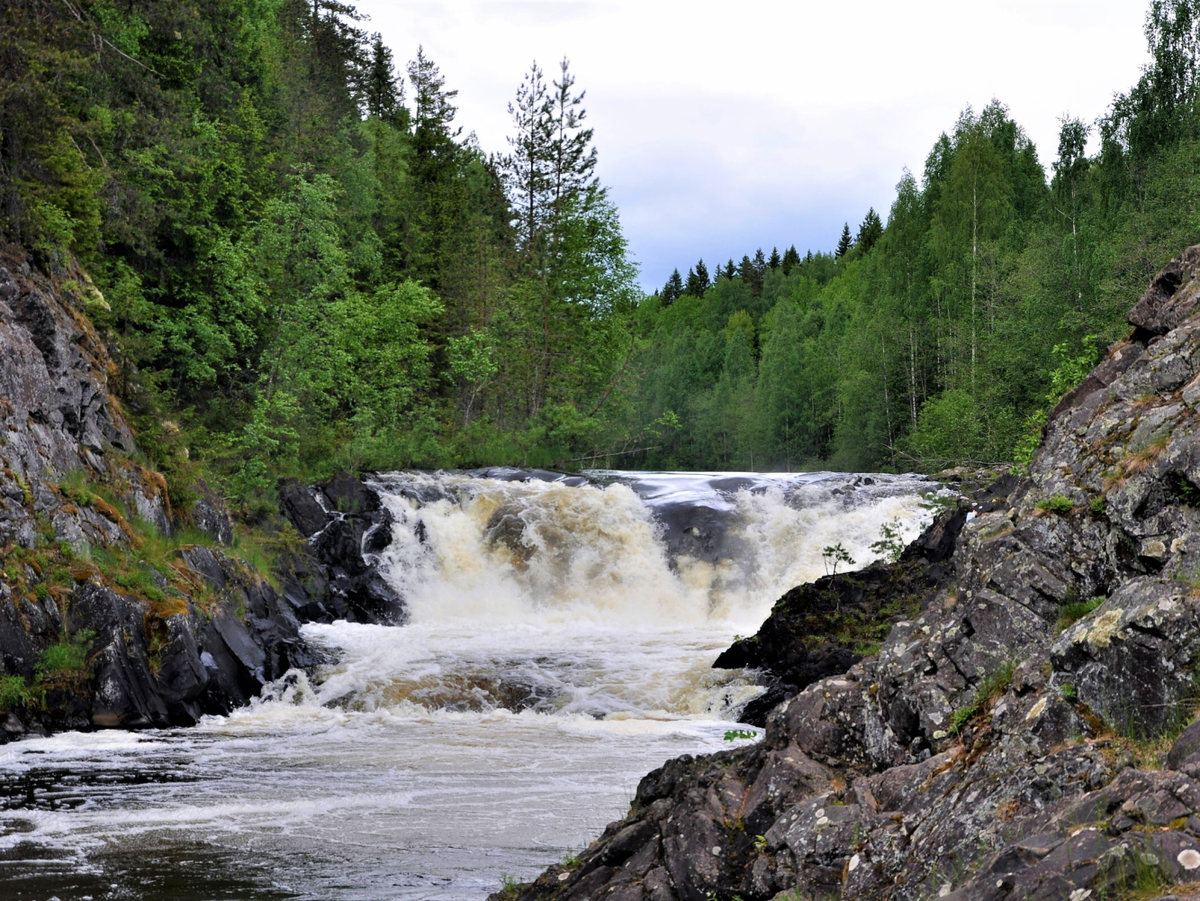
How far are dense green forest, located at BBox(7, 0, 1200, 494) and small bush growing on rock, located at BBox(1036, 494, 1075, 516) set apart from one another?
8.22m

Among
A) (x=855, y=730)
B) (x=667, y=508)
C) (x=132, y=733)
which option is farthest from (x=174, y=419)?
(x=855, y=730)

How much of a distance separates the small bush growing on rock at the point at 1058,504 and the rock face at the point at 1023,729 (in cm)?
2

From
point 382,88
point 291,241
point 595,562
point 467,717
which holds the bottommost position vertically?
point 467,717

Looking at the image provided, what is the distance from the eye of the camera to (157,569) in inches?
616

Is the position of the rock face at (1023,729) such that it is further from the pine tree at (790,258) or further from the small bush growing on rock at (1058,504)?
the pine tree at (790,258)

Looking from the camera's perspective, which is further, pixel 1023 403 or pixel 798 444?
pixel 798 444

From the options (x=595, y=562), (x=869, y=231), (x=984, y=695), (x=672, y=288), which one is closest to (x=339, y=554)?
(x=595, y=562)

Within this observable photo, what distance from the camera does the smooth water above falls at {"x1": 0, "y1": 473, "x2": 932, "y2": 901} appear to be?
8.79 metres

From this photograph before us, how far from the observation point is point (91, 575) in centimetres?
1416

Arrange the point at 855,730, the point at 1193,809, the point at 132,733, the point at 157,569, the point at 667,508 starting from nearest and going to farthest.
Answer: the point at 1193,809 < the point at 855,730 < the point at 132,733 < the point at 157,569 < the point at 667,508

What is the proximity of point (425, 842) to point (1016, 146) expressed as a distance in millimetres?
48431

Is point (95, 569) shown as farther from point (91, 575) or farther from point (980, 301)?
point (980, 301)

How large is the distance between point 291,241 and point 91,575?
1456 cm

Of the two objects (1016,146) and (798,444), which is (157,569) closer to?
(1016,146)
